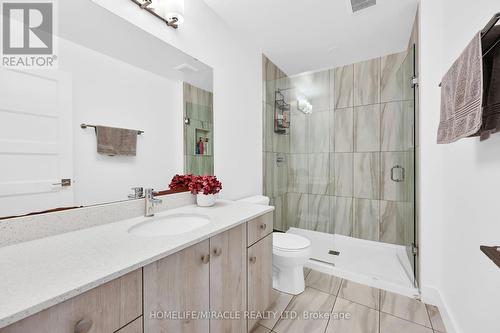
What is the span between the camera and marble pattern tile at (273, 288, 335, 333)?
1437 mm

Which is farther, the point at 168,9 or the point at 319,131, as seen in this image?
the point at 319,131

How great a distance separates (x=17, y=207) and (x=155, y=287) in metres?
0.67

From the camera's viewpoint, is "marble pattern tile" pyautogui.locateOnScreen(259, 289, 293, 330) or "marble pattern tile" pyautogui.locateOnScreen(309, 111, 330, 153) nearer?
"marble pattern tile" pyautogui.locateOnScreen(259, 289, 293, 330)

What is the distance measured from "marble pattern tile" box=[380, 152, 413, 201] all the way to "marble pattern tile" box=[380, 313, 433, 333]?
54.2 inches

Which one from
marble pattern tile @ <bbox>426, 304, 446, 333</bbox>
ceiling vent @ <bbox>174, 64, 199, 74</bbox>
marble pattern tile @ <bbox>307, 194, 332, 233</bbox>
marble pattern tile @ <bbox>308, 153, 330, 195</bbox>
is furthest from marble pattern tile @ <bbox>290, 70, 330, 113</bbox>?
marble pattern tile @ <bbox>426, 304, 446, 333</bbox>

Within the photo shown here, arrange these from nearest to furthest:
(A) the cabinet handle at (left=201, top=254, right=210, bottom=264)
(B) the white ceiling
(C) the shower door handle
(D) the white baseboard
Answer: (A) the cabinet handle at (left=201, top=254, right=210, bottom=264)
(D) the white baseboard
(B) the white ceiling
(C) the shower door handle

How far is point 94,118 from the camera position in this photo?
3.49 feet

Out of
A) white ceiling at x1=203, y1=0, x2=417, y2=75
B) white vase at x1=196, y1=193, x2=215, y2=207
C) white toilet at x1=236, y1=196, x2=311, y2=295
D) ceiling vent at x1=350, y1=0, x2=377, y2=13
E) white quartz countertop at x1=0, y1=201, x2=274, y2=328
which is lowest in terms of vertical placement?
white toilet at x1=236, y1=196, x2=311, y2=295

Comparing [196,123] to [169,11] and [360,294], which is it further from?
[360,294]

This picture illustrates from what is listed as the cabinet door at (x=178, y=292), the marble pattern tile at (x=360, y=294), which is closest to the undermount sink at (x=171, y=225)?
the cabinet door at (x=178, y=292)

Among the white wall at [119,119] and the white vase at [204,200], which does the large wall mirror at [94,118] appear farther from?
the white vase at [204,200]

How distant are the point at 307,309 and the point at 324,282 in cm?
44

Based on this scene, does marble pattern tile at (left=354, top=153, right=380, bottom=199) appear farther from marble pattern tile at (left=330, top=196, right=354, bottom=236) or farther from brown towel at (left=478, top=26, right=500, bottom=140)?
brown towel at (left=478, top=26, right=500, bottom=140)

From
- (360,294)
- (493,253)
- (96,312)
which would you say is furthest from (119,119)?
(360,294)
